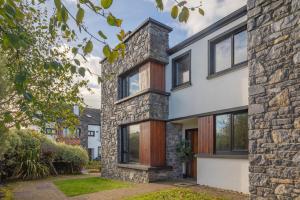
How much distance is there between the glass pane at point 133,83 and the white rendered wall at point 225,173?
14.5 ft

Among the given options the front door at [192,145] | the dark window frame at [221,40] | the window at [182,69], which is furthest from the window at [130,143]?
the dark window frame at [221,40]

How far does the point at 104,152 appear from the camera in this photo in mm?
13297

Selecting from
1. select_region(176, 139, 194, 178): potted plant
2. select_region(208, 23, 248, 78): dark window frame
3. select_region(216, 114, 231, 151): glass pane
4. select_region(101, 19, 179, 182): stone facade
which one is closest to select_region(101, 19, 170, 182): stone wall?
select_region(101, 19, 179, 182): stone facade

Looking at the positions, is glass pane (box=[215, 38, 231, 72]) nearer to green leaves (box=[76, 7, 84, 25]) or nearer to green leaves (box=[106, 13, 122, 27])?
green leaves (box=[106, 13, 122, 27])

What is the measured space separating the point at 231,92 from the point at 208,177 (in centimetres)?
291

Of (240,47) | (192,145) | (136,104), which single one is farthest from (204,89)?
(136,104)

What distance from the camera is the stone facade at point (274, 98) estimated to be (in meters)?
5.00

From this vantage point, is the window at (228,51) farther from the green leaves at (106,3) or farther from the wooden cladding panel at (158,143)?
the green leaves at (106,3)

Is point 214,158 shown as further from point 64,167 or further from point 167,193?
point 64,167

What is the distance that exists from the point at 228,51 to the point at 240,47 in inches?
19.3

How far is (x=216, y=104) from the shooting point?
8.13 metres

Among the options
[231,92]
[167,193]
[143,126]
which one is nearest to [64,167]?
[143,126]

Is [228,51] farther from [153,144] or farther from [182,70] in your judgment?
[153,144]

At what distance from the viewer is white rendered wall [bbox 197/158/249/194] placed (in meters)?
6.88
